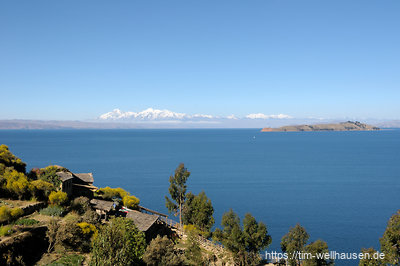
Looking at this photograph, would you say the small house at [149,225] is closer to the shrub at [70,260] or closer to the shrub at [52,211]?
the shrub at [52,211]

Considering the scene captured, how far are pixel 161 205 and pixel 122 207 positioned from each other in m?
22.0

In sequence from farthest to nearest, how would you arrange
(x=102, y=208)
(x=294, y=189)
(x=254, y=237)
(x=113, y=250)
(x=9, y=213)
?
(x=294, y=189), (x=102, y=208), (x=254, y=237), (x=9, y=213), (x=113, y=250)

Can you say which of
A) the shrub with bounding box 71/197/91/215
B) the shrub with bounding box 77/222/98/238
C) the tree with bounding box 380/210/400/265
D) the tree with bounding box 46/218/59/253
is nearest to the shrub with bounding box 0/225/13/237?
the tree with bounding box 46/218/59/253

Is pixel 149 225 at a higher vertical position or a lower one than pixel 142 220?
lower

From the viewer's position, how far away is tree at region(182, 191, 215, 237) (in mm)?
45188

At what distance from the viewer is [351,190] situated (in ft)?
268

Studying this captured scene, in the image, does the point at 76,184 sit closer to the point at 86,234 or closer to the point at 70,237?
the point at 86,234

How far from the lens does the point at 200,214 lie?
1774 inches

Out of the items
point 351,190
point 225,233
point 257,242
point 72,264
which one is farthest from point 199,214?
point 351,190

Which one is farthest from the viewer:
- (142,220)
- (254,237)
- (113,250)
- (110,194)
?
(110,194)

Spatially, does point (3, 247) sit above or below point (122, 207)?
above

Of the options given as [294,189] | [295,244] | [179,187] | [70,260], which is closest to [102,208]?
[70,260]

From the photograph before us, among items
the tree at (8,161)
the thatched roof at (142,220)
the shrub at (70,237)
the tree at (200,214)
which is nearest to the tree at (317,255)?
the tree at (200,214)

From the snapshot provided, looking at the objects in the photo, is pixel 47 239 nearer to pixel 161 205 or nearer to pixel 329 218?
pixel 161 205
